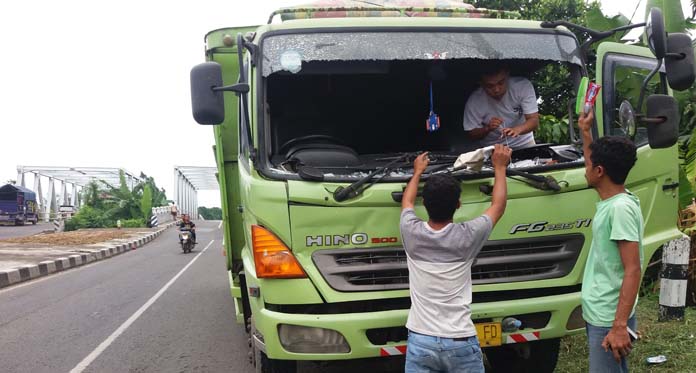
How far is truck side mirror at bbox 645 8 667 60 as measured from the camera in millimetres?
3084

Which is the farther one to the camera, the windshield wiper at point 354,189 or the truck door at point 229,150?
Answer: the truck door at point 229,150

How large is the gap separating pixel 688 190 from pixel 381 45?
4.26m

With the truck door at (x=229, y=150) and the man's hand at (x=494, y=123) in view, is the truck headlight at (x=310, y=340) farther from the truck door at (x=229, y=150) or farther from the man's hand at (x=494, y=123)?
the man's hand at (x=494, y=123)

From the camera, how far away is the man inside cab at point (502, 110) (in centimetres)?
395

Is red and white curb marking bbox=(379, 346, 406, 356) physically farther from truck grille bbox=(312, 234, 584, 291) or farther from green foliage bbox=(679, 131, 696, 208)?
green foliage bbox=(679, 131, 696, 208)

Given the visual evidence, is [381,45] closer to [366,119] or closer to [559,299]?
[366,119]

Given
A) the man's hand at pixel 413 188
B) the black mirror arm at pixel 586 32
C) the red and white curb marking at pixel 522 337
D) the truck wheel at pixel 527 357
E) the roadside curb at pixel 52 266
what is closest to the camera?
the man's hand at pixel 413 188

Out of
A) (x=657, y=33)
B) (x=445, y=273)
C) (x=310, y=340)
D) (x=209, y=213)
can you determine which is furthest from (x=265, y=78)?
(x=209, y=213)

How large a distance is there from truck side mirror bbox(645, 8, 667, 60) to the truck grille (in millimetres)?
1092

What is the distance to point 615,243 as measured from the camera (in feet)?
7.97

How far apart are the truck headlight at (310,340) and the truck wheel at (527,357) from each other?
1217 millimetres

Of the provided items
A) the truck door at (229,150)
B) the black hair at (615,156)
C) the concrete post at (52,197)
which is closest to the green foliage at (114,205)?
the concrete post at (52,197)

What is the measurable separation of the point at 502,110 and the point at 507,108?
1.5 inches

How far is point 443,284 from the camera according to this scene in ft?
8.54
